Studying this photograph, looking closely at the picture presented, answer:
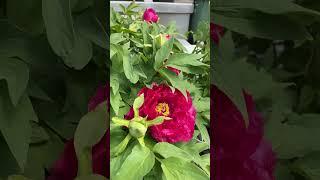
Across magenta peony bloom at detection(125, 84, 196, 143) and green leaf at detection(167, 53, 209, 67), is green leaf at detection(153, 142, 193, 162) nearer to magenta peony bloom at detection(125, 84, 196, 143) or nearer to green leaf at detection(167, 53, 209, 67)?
magenta peony bloom at detection(125, 84, 196, 143)

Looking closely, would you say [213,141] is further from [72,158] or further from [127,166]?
[127,166]

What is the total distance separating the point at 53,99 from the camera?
0.29 metres

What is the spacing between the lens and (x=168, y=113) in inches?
31.6

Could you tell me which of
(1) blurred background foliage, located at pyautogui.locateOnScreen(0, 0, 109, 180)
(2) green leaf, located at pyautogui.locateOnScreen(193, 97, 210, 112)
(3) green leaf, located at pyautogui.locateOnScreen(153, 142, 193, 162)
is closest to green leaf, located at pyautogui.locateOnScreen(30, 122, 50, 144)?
(1) blurred background foliage, located at pyautogui.locateOnScreen(0, 0, 109, 180)

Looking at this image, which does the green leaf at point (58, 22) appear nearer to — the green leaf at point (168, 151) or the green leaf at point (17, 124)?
the green leaf at point (17, 124)

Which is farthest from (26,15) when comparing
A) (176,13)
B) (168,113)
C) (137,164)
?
(176,13)

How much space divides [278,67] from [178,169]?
45 cm

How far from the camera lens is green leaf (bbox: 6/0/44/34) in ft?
0.85

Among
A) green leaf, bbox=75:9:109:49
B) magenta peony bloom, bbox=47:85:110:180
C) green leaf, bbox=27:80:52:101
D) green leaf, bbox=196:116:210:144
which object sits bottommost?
green leaf, bbox=196:116:210:144

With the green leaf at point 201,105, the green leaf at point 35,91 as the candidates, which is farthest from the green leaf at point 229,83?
the green leaf at point 201,105

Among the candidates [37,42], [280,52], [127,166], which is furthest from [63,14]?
[127,166]

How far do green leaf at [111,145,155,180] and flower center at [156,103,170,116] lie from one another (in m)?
0.10

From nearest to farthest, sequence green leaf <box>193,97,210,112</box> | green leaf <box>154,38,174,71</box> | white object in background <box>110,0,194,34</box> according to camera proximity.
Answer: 1. green leaf <box>154,38,174,71</box>
2. green leaf <box>193,97,210,112</box>
3. white object in background <box>110,0,194,34</box>

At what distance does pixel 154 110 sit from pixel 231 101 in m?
0.54
